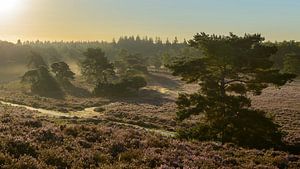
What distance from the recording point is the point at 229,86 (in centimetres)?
3278

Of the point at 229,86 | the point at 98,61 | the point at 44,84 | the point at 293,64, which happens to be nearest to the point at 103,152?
the point at 229,86

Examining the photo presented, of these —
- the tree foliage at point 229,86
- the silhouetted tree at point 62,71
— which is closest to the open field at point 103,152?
the tree foliage at point 229,86

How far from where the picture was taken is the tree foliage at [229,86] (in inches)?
1137

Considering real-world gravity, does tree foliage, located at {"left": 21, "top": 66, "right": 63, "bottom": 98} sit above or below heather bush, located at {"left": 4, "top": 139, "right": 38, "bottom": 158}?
below

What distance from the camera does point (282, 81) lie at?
102 feet

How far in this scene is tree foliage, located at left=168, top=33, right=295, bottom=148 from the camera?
94.8ft

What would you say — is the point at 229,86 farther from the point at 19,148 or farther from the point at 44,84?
the point at 44,84

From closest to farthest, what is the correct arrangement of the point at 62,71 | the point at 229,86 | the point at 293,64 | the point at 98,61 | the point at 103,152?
1. the point at 103,152
2. the point at 229,86
3. the point at 98,61
4. the point at 62,71
5. the point at 293,64

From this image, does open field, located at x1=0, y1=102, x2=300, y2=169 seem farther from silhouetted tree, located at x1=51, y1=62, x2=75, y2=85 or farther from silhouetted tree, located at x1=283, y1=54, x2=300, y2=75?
silhouetted tree, located at x1=283, y1=54, x2=300, y2=75

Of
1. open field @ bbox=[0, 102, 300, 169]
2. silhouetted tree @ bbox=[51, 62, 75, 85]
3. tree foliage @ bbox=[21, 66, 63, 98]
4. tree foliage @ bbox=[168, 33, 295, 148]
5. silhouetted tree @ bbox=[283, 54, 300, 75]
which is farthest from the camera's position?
silhouetted tree @ bbox=[283, 54, 300, 75]

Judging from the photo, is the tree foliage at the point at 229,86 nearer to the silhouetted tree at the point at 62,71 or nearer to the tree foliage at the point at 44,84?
the tree foliage at the point at 44,84

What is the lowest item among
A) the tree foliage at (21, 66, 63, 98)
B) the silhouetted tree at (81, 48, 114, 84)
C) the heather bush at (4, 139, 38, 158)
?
the tree foliage at (21, 66, 63, 98)

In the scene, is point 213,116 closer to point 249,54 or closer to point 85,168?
point 249,54

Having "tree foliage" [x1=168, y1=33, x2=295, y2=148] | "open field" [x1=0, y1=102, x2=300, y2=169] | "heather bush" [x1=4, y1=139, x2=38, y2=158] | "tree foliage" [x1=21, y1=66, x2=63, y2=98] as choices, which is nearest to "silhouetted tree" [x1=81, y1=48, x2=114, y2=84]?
"tree foliage" [x1=21, y1=66, x2=63, y2=98]
